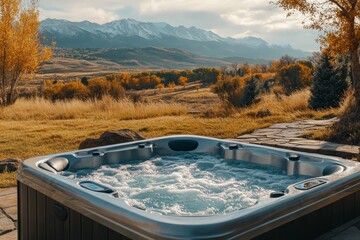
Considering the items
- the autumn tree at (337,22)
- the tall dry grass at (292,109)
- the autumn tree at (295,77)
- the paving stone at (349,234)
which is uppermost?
the autumn tree at (337,22)

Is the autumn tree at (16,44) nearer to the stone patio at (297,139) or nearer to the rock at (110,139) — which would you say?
the rock at (110,139)

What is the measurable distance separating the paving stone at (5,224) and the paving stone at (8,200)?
0.28 meters

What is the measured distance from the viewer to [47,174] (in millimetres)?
2709

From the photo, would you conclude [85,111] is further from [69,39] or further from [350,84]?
[69,39]

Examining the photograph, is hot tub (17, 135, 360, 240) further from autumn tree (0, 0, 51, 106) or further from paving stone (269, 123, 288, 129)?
autumn tree (0, 0, 51, 106)

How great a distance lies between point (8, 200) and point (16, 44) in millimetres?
9509

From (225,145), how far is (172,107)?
6119 millimetres

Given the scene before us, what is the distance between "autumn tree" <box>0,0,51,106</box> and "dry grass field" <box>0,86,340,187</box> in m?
1.29

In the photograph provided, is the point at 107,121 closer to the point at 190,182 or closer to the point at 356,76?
the point at 356,76

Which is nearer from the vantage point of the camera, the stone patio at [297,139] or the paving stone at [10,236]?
the paving stone at [10,236]

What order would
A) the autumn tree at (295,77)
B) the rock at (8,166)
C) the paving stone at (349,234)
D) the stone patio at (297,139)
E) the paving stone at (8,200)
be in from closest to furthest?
the paving stone at (349,234) → the paving stone at (8,200) → the rock at (8,166) → the stone patio at (297,139) → the autumn tree at (295,77)

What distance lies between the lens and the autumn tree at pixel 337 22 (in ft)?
22.6

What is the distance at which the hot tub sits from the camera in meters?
2.00

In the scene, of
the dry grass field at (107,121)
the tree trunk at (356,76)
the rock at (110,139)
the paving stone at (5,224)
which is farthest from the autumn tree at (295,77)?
the paving stone at (5,224)
